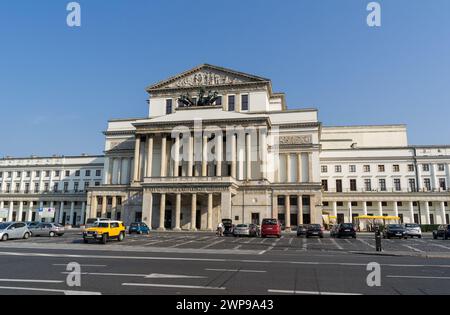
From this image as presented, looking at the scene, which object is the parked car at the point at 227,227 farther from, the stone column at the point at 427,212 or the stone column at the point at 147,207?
the stone column at the point at 427,212

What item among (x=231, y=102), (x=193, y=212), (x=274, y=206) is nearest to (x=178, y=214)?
(x=193, y=212)

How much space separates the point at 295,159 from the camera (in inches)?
2515

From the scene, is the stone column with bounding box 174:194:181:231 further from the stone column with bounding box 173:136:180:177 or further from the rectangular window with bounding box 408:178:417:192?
the rectangular window with bounding box 408:178:417:192

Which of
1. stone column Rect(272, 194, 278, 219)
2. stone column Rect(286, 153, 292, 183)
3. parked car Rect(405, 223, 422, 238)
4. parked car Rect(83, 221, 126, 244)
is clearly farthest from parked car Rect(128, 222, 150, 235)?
parked car Rect(405, 223, 422, 238)

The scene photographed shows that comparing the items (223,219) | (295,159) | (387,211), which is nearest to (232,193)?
(223,219)

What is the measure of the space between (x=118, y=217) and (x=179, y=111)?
2191 cm

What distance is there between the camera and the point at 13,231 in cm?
3278

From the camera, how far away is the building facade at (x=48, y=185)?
79.9 meters

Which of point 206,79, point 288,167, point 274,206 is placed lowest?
point 274,206

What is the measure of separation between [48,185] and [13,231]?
56.7 metres

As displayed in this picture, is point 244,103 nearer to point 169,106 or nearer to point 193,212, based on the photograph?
point 169,106

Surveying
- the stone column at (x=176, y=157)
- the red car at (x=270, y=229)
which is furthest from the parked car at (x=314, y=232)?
the stone column at (x=176, y=157)

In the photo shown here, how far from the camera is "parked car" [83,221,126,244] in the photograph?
27.9 m
